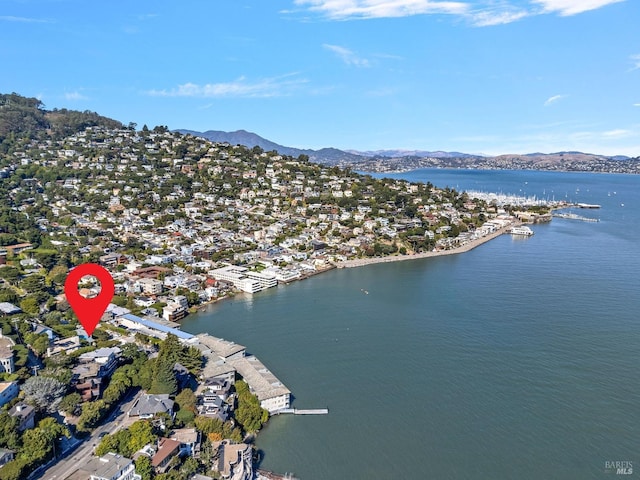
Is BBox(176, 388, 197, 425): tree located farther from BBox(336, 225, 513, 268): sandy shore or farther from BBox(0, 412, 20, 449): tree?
BBox(336, 225, 513, 268): sandy shore

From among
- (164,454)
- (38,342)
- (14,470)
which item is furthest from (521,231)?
(14,470)

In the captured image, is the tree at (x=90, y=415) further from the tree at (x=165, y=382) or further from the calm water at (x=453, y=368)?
the calm water at (x=453, y=368)

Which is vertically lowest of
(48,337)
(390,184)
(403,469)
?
(403,469)

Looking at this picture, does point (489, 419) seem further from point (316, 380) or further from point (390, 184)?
point (390, 184)

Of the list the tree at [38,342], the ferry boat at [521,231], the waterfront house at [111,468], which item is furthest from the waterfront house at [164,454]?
the ferry boat at [521,231]

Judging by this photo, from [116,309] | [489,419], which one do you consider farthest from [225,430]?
[116,309]

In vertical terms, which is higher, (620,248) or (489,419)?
(620,248)

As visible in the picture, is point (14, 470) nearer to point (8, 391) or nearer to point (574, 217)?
point (8, 391)
